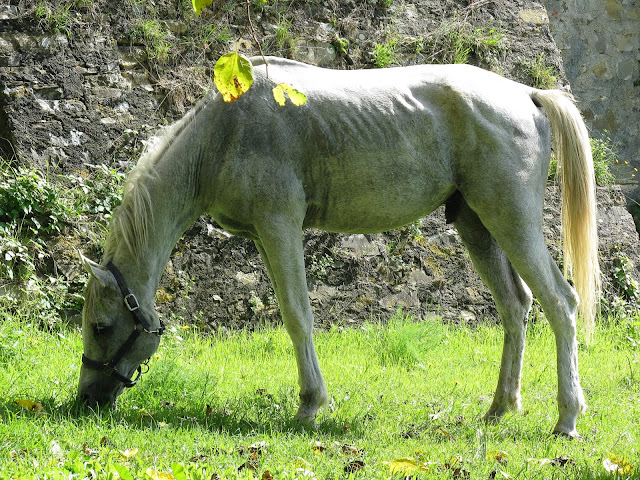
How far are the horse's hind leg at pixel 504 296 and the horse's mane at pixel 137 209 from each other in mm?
2039

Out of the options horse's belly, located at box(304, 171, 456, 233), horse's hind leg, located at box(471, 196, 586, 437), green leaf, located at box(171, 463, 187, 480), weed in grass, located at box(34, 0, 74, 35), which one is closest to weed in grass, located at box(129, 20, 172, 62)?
weed in grass, located at box(34, 0, 74, 35)

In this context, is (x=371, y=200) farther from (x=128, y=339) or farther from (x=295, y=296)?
(x=128, y=339)

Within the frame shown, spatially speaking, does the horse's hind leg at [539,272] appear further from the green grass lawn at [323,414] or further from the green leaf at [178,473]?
the green leaf at [178,473]

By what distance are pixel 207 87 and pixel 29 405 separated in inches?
125

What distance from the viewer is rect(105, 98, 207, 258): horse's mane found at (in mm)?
4457

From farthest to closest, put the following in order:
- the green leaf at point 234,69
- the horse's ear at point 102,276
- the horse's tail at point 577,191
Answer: the horse's tail at point 577,191, the horse's ear at point 102,276, the green leaf at point 234,69

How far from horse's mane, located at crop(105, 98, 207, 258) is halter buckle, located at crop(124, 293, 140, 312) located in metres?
0.28

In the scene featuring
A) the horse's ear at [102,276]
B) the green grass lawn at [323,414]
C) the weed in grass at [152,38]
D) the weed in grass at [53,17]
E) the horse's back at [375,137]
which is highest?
the weed in grass at [53,17]

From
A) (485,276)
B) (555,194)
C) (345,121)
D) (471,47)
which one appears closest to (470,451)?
(485,276)

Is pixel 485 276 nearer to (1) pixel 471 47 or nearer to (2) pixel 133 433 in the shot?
(2) pixel 133 433

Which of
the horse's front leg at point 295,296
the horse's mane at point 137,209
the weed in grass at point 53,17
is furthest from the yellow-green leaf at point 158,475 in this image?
the weed in grass at point 53,17

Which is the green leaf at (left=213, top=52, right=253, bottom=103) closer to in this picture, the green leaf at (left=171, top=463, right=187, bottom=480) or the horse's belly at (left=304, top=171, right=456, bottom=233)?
the green leaf at (left=171, top=463, right=187, bottom=480)

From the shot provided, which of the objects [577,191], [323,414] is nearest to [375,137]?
[577,191]

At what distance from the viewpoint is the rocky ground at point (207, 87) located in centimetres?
686
